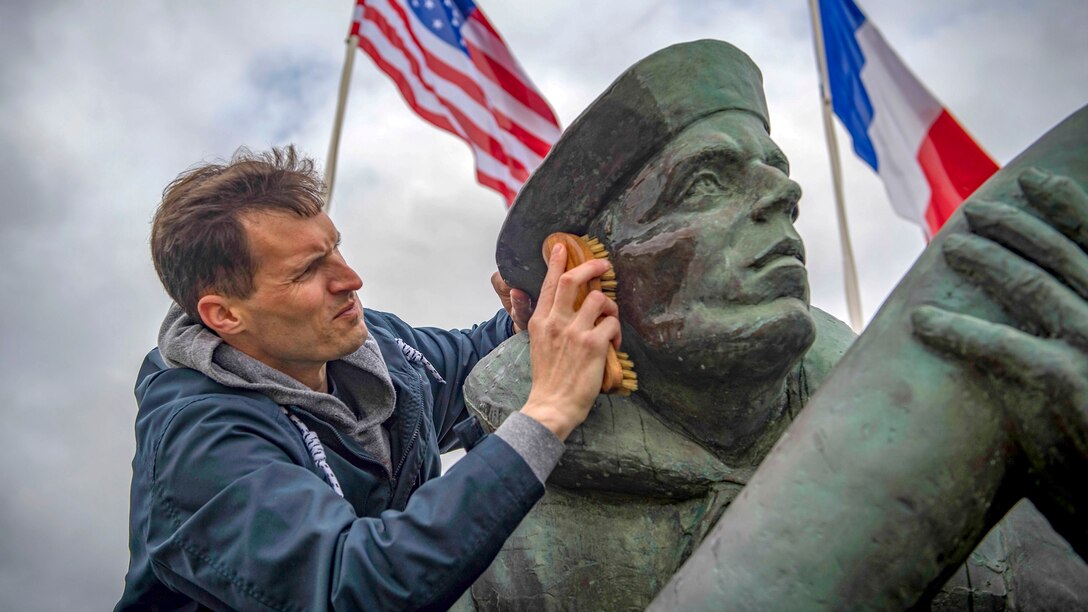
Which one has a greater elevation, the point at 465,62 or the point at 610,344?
the point at 465,62

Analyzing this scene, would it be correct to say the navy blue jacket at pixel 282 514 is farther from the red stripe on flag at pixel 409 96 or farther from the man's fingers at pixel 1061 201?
the red stripe on flag at pixel 409 96

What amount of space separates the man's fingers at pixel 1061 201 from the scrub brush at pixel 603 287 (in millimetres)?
832

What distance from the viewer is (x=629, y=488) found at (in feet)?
7.13

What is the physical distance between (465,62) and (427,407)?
4284 mm

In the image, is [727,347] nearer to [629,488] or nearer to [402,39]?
[629,488]

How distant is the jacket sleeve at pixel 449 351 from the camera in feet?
10.1

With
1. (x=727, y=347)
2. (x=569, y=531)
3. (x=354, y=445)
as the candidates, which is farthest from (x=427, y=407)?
(x=727, y=347)

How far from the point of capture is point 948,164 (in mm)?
A: 7531

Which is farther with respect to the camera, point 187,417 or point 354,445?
point 354,445

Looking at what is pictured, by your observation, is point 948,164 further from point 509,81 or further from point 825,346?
point 825,346

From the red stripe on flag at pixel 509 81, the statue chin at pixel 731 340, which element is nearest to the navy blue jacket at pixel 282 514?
the statue chin at pixel 731 340

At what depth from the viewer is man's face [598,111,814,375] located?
1.97 metres

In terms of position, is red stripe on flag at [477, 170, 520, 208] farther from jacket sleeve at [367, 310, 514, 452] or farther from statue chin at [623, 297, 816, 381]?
statue chin at [623, 297, 816, 381]

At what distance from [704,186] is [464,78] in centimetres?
477
